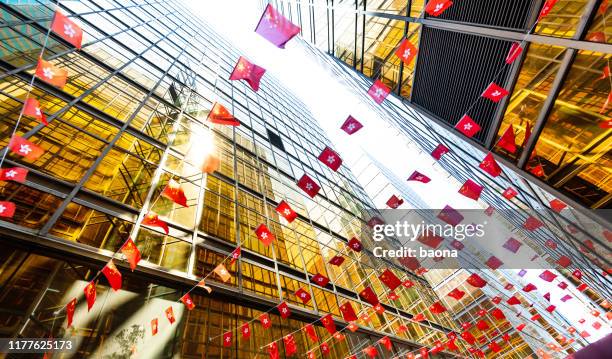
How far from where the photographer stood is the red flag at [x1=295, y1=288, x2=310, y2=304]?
31.9 feet

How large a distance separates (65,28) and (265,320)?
7824 millimetres

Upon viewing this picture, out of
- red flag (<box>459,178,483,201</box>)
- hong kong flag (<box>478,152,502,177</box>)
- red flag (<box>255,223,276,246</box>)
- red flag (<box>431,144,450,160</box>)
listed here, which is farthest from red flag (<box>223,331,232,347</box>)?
red flag (<box>459,178,483,201</box>)

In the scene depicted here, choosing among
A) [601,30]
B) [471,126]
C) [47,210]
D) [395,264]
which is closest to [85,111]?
[47,210]

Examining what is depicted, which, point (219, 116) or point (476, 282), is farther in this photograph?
point (476, 282)

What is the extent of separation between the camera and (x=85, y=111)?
8.19 meters

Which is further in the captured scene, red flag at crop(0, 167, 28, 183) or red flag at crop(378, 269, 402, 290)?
red flag at crop(378, 269, 402, 290)

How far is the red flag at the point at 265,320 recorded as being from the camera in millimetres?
8109

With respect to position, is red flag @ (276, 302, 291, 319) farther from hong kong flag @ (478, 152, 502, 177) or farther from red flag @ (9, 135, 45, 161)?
hong kong flag @ (478, 152, 502, 177)

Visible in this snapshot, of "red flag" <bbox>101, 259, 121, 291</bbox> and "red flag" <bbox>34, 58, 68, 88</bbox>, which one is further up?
"red flag" <bbox>34, 58, 68, 88</bbox>

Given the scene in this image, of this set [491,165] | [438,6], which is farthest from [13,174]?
[491,165]

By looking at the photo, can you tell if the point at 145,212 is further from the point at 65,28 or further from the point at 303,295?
the point at 303,295

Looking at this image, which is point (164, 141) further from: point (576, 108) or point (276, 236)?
point (576, 108)

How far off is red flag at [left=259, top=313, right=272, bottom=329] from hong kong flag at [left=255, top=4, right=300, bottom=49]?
278 inches

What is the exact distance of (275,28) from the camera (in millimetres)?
6387
